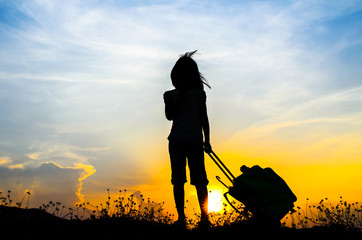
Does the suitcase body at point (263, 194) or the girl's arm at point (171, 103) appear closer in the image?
the suitcase body at point (263, 194)

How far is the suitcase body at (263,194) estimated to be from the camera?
5.30 meters

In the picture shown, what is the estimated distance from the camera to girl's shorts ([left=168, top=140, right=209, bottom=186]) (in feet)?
18.7

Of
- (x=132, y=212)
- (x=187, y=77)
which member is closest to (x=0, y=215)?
(x=132, y=212)

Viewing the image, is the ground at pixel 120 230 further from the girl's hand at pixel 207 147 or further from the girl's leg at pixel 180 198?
the girl's hand at pixel 207 147

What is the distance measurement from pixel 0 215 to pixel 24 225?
0.83 meters

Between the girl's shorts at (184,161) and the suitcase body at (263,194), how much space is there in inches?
15.3

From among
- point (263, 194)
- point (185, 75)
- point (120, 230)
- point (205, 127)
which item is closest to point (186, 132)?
point (205, 127)

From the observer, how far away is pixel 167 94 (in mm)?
5820

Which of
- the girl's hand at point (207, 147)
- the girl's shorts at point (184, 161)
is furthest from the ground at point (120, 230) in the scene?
the girl's hand at point (207, 147)

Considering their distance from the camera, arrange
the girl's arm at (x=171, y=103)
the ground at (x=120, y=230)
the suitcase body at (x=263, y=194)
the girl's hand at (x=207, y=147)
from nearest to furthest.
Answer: the ground at (x=120, y=230) → the suitcase body at (x=263, y=194) → the girl's arm at (x=171, y=103) → the girl's hand at (x=207, y=147)

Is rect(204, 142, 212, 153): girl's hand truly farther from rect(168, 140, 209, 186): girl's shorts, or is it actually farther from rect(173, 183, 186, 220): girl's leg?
rect(173, 183, 186, 220): girl's leg

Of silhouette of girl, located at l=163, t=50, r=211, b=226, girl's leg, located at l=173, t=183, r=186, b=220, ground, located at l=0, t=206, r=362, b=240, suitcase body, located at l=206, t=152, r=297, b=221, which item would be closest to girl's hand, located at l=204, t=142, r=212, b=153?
silhouette of girl, located at l=163, t=50, r=211, b=226

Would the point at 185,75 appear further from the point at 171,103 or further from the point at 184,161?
the point at 184,161

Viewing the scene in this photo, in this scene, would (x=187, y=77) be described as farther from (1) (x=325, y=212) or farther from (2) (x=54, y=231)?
(1) (x=325, y=212)
